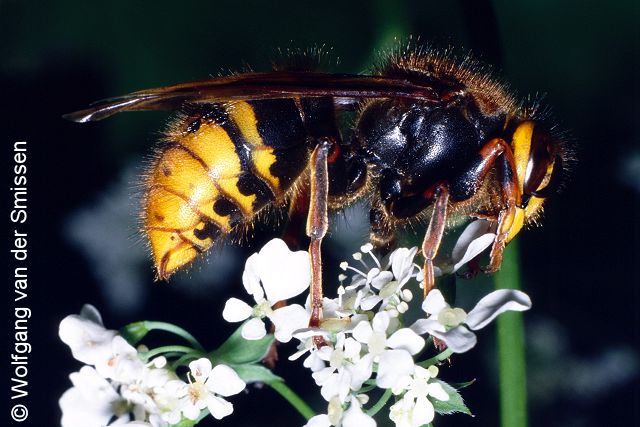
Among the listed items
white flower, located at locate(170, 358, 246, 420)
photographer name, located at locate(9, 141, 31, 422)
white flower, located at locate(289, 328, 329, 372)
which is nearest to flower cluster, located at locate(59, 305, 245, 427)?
white flower, located at locate(170, 358, 246, 420)

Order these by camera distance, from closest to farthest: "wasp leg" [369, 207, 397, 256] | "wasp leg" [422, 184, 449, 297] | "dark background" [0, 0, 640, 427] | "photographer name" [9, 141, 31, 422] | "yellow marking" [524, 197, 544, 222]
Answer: "wasp leg" [422, 184, 449, 297]
"yellow marking" [524, 197, 544, 222]
"wasp leg" [369, 207, 397, 256]
"photographer name" [9, 141, 31, 422]
"dark background" [0, 0, 640, 427]

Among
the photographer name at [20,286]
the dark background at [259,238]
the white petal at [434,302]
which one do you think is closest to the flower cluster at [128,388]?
the white petal at [434,302]

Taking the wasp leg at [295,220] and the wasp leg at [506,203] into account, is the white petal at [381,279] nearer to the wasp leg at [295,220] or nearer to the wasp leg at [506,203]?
the wasp leg at [506,203]

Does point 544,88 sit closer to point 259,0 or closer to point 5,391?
point 259,0

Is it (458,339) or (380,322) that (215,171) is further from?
(458,339)

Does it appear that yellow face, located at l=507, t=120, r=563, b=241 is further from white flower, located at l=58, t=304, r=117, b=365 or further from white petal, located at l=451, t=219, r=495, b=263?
white flower, located at l=58, t=304, r=117, b=365

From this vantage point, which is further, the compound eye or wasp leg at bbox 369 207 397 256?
wasp leg at bbox 369 207 397 256

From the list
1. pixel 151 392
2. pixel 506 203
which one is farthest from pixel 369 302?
pixel 151 392
